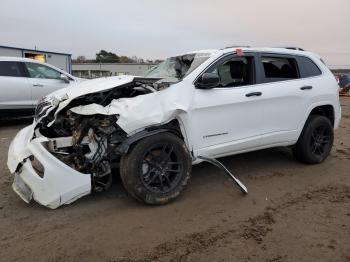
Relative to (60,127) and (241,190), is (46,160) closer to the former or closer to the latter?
(60,127)

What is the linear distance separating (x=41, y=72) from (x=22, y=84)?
2.23 ft

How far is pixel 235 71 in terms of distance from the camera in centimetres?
523

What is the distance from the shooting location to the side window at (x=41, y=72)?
9.80 metres

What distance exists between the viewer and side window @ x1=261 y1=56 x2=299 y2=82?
5.43 meters

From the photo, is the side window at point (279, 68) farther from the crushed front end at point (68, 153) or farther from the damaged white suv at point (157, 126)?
the crushed front end at point (68, 153)

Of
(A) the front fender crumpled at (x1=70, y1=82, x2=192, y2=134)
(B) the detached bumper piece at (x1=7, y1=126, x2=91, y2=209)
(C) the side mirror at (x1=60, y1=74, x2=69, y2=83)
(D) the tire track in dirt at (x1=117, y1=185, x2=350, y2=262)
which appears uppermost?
(C) the side mirror at (x1=60, y1=74, x2=69, y2=83)

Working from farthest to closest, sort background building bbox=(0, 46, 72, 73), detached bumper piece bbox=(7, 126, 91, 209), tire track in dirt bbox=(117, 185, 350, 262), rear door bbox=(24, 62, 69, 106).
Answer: background building bbox=(0, 46, 72, 73)
rear door bbox=(24, 62, 69, 106)
detached bumper piece bbox=(7, 126, 91, 209)
tire track in dirt bbox=(117, 185, 350, 262)

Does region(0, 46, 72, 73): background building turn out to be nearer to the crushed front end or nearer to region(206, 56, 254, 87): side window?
the crushed front end

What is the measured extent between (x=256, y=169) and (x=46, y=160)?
323cm

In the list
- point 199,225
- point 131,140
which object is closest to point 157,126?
point 131,140

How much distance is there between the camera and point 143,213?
13.5ft

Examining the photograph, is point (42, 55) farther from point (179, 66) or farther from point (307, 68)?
point (307, 68)

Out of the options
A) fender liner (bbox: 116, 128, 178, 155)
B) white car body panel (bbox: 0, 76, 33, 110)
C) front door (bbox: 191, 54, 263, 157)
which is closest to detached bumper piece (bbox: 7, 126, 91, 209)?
fender liner (bbox: 116, 128, 178, 155)

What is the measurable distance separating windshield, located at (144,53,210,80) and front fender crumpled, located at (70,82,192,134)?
45 centimetres
